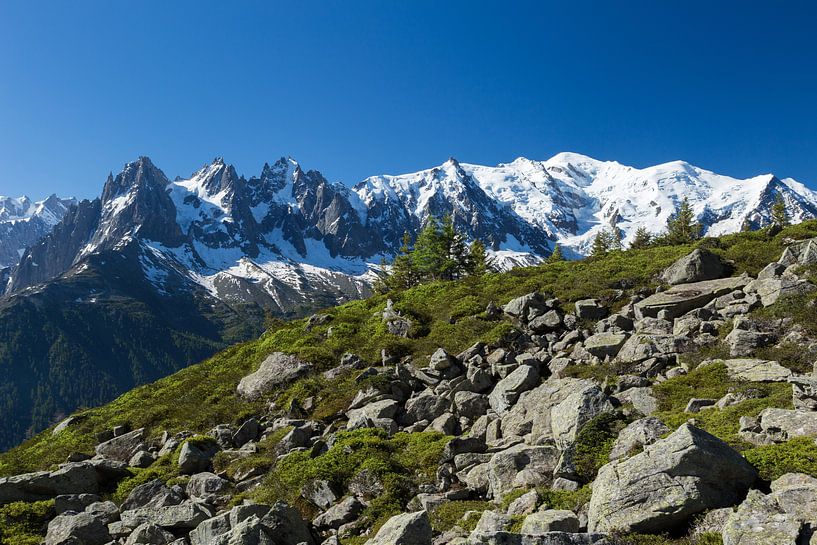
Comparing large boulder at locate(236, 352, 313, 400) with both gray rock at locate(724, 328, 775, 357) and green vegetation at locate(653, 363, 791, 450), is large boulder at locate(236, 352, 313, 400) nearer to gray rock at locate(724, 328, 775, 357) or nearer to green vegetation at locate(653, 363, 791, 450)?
green vegetation at locate(653, 363, 791, 450)

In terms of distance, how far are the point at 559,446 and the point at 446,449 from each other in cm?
336

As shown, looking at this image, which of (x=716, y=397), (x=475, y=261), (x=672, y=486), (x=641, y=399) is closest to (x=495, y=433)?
(x=641, y=399)

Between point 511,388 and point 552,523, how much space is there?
30.2 feet

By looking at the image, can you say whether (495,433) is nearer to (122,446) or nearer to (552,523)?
(552,523)

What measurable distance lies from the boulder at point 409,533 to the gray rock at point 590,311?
1744 cm

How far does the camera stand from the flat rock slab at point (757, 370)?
1392cm

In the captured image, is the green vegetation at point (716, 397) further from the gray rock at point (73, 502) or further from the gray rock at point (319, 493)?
the gray rock at point (73, 502)

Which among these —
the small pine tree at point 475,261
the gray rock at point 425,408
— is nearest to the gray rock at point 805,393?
the gray rock at point 425,408

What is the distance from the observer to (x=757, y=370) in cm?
1463

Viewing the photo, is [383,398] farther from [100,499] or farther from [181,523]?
[100,499]

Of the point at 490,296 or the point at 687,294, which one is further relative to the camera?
the point at 490,296

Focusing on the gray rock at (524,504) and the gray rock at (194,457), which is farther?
the gray rock at (194,457)

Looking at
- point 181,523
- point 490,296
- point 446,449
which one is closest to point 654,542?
point 446,449

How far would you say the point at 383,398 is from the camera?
66.0 ft
